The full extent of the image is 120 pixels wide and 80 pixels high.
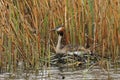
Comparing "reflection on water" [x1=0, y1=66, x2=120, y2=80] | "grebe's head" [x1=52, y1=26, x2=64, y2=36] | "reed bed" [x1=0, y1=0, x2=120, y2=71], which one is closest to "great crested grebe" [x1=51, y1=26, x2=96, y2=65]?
"grebe's head" [x1=52, y1=26, x2=64, y2=36]

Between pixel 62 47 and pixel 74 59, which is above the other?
pixel 62 47

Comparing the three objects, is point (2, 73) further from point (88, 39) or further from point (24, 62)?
point (88, 39)

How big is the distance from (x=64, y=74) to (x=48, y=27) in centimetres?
152

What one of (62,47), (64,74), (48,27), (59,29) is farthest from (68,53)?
(64,74)

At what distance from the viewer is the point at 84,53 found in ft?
24.9

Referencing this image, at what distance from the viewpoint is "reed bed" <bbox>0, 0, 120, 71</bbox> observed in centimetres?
698

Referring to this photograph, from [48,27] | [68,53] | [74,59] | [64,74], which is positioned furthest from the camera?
[48,27]

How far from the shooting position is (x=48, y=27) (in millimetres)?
7918

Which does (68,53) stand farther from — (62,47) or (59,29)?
(59,29)

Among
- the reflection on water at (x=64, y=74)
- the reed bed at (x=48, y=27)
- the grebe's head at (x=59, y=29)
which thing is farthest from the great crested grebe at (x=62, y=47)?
the reflection on water at (x=64, y=74)

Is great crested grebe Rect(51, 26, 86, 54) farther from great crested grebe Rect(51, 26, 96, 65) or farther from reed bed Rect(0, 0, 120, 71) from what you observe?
reed bed Rect(0, 0, 120, 71)

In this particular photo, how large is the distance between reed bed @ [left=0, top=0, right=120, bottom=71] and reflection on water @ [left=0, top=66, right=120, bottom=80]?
0.18m

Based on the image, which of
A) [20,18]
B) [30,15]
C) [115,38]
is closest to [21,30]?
[20,18]

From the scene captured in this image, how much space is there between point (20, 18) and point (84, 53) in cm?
104
